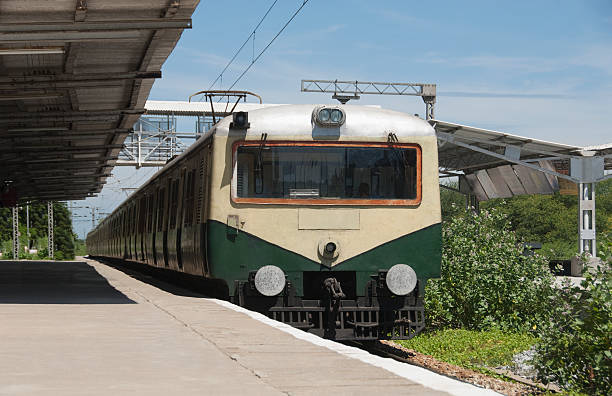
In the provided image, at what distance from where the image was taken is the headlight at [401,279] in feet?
36.4

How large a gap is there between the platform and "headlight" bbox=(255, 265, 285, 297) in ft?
1.93

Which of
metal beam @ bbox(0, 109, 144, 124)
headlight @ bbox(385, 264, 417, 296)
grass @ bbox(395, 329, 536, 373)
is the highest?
metal beam @ bbox(0, 109, 144, 124)

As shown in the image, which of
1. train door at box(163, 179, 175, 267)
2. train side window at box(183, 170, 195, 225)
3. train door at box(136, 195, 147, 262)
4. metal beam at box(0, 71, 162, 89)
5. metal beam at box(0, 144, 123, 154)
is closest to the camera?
train side window at box(183, 170, 195, 225)

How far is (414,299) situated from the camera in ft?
37.2

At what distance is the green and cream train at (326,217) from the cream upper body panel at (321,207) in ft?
0.04

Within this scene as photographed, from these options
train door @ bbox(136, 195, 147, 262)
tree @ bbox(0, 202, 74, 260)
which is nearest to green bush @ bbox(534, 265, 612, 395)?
train door @ bbox(136, 195, 147, 262)

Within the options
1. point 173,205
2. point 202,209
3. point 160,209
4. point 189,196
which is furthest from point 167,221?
point 202,209

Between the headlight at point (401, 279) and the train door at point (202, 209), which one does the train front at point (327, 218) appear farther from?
the train door at point (202, 209)

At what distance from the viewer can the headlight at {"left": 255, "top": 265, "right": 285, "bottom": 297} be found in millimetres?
10961

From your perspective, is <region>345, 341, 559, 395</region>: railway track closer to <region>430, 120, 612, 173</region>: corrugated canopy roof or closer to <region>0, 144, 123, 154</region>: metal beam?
<region>0, 144, 123, 154</region>: metal beam

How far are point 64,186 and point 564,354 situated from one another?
3611cm

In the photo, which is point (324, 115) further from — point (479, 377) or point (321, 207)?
point (479, 377)

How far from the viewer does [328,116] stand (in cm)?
1151

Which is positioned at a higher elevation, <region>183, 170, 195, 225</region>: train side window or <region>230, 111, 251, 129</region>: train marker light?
<region>230, 111, 251, 129</region>: train marker light
